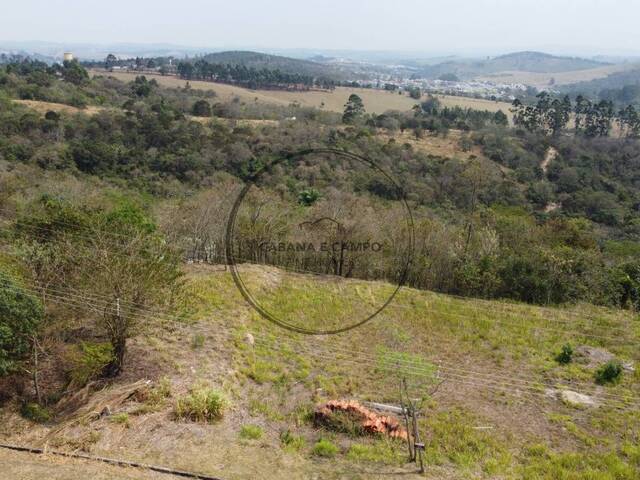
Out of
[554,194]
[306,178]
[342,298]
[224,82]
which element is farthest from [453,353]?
[224,82]

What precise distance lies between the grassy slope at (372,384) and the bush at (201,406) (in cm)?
20

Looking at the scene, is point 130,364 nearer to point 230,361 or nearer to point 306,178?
point 230,361

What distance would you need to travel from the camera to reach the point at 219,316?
14.0m

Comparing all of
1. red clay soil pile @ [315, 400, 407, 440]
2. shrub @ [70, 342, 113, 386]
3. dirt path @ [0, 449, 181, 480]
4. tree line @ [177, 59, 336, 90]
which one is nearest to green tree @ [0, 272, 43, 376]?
shrub @ [70, 342, 113, 386]

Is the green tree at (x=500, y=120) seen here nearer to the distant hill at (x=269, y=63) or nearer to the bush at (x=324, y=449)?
the bush at (x=324, y=449)

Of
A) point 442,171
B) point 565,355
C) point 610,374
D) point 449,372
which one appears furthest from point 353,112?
point 610,374

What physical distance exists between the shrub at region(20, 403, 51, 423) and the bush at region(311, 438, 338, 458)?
17.0 feet

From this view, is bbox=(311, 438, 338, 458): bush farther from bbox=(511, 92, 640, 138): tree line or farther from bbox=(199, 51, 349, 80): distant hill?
bbox=(199, 51, 349, 80): distant hill

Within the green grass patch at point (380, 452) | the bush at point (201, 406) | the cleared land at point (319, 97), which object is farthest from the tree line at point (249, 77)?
the green grass patch at point (380, 452)

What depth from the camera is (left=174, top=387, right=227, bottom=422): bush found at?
947 cm

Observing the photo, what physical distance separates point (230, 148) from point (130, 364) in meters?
29.8

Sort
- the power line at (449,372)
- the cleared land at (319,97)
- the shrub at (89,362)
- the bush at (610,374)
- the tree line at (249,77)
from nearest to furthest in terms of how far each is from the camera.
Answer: the shrub at (89,362) → the power line at (449,372) → the bush at (610,374) → the cleared land at (319,97) → the tree line at (249,77)

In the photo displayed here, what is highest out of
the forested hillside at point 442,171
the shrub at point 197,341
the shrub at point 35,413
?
the forested hillside at point 442,171

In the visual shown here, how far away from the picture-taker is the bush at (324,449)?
29.6 ft
